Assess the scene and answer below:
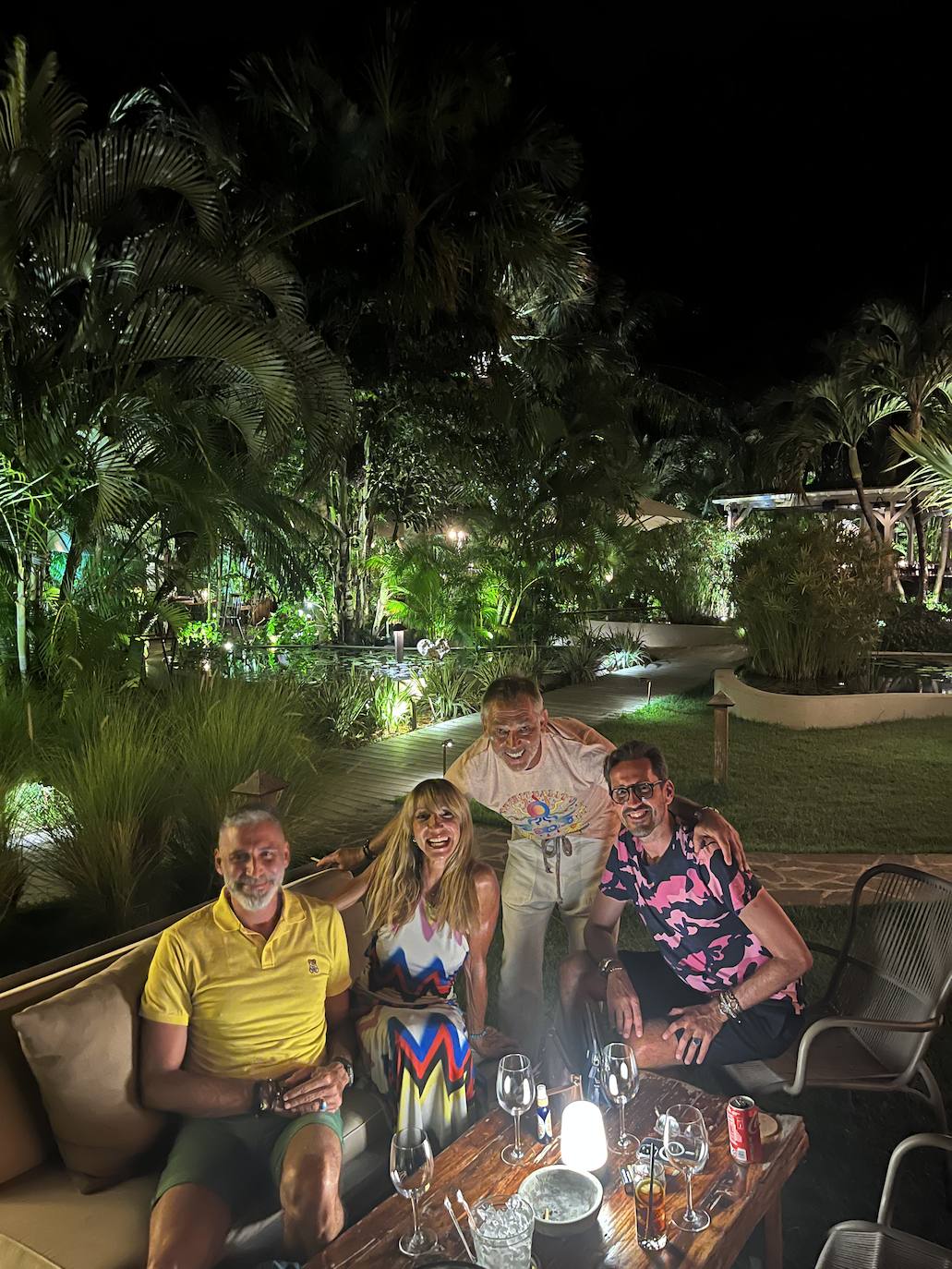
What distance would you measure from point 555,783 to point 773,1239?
145 cm

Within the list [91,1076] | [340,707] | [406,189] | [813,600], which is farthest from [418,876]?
[406,189]

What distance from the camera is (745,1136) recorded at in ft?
6.97

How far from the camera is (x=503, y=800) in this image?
10.4 feet

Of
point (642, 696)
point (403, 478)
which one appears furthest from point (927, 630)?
point (403, 478)

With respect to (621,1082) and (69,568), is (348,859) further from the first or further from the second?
(69,568)

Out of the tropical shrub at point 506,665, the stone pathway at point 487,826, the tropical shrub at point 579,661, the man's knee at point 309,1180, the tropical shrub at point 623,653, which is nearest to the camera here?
the man's knee at point 309,1180

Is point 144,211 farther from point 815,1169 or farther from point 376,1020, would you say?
point 815,1169

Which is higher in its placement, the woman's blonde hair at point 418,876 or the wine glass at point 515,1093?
the woman's blonde hair at point 418,876

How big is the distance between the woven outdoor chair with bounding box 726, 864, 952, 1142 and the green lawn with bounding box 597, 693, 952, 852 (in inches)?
114

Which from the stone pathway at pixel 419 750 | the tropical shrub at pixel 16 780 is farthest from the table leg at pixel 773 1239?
the tropical shrub at pixel 16 780

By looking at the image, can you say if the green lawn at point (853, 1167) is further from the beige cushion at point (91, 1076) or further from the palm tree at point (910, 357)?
the palm tree at point (910, 357)

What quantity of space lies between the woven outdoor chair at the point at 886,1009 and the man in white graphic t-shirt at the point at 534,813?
812 millimetres

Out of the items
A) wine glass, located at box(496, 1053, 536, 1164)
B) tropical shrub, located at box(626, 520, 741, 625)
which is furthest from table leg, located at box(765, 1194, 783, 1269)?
tropical shrub, located at box(626, 520, 741, 625)

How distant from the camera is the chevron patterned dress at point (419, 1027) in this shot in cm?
250
